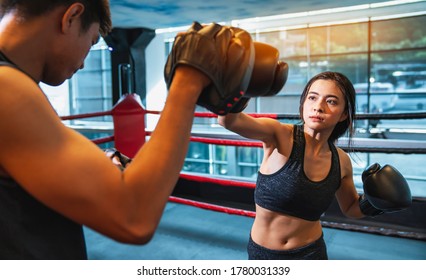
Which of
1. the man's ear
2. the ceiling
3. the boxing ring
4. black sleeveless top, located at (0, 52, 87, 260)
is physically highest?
the ceiling

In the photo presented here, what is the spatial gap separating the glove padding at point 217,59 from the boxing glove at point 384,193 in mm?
1001

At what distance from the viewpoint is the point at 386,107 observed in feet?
47.1

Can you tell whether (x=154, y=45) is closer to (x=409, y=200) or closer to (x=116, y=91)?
(x=116, y=91)

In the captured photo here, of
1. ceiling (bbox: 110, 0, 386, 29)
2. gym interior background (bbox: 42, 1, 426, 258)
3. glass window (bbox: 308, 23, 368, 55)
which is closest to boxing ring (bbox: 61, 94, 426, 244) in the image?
ceiling (bbox: 110, 0, 386, 29)

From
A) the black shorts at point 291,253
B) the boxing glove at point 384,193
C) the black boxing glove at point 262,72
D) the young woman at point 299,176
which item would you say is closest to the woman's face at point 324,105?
the young woman at point 299,176

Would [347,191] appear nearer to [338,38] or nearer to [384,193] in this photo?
[384,193]

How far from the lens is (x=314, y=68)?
11.4 m

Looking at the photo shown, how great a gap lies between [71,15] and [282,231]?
101 centimetres

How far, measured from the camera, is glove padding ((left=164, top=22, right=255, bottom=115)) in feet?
1.91

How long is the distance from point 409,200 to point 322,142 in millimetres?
422

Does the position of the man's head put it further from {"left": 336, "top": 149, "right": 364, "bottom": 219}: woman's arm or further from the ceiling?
the ceiling

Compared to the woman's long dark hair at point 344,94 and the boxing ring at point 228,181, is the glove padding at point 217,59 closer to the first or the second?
the woman's long dark hair at point 344,94

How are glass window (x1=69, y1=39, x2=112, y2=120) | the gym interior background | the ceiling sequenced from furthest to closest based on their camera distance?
glass window (x1=69, y1=39, x2=112, y2=120) → the gym interior background → the ceiling

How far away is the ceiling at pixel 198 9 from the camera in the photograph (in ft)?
11.9
